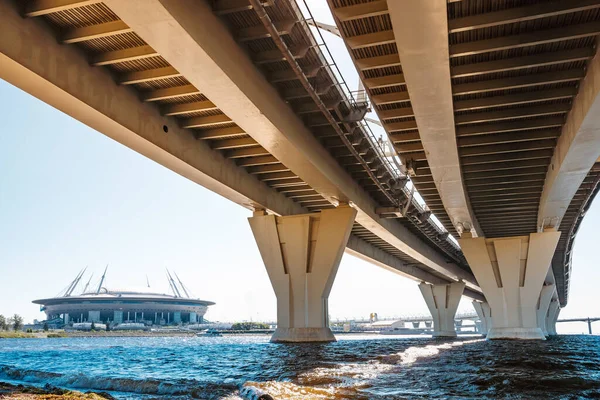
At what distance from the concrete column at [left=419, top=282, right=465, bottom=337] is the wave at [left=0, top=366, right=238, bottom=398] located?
64.6 meters

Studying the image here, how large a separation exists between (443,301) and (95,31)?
68808mm

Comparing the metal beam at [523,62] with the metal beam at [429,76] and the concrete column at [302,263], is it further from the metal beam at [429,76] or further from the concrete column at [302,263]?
the concrete column at [302,263]

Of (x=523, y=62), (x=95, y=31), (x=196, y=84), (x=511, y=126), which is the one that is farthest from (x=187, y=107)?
(x=511, y=126)

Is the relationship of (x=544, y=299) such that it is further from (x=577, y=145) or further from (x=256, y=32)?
(x=256, y=32)

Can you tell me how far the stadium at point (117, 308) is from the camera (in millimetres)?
139000

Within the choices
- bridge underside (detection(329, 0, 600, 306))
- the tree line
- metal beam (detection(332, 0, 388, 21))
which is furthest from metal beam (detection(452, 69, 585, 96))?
the tree line

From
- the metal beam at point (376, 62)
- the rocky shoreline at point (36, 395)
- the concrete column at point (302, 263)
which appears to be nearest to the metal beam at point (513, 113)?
the metal beam at point (376, 62)

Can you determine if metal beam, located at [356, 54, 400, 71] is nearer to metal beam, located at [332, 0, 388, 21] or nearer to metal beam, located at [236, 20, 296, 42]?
metal beam, located at [332, 0, 388, 21]

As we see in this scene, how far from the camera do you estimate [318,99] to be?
16188 mm

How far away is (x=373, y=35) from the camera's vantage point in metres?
13.8

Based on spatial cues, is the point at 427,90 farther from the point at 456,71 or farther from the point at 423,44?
the point at 423,44

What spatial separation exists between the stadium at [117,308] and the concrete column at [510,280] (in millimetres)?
111797

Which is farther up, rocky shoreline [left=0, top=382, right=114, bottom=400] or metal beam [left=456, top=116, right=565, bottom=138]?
metal beam [left=456, top=116, right=565, bottom=138]

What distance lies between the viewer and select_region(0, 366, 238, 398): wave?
11.2m
